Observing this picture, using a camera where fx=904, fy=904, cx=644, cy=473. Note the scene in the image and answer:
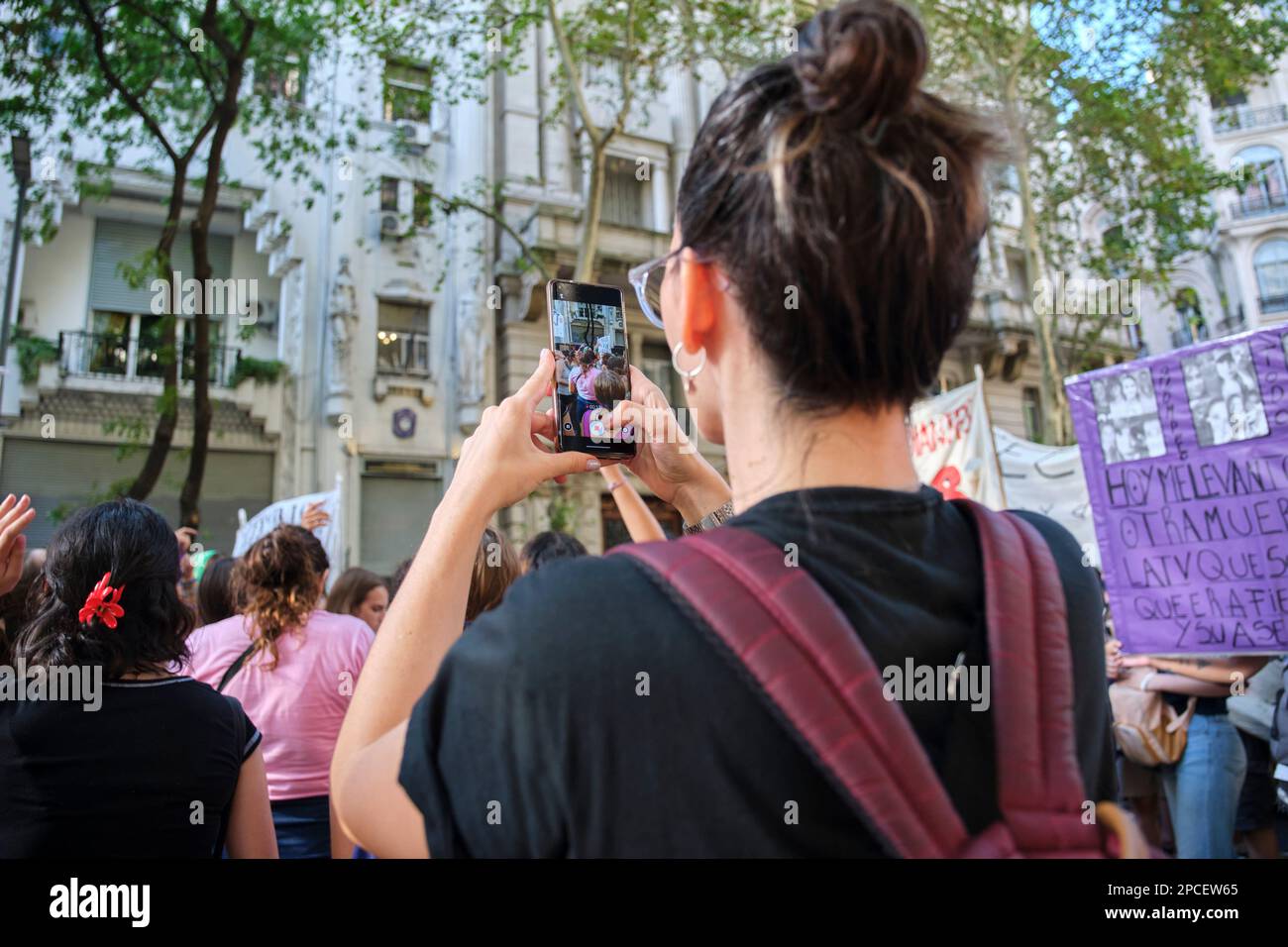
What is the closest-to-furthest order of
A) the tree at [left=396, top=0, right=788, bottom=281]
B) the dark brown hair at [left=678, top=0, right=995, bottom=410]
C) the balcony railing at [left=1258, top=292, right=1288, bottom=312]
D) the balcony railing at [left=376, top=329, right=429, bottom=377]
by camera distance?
the dark brown hair at [left=678, top=0, right=995, bottom=410] → the tree at [left=396, top=0, right=788, bottom=281] → the balcony railing at [left=376, top=329, right=429, bottom=377] → the balcony railing at [left=1258, top=292, right=1288, bottom=312]

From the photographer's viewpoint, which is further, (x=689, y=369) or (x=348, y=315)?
(x=348, y=315)

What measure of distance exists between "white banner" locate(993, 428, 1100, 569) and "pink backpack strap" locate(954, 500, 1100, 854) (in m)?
7.36

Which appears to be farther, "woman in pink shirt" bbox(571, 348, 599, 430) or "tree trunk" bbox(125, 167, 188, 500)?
"tree trunk" bbox(125, 167, 188, 500)

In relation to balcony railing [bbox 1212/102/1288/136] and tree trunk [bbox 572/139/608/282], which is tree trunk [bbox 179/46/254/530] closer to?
tree trunk [bbox 572/139/608/282]

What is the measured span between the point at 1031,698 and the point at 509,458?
79cm

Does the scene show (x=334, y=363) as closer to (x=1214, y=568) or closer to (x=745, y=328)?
(x=1214, y=568)

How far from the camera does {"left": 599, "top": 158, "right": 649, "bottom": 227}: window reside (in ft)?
61.6

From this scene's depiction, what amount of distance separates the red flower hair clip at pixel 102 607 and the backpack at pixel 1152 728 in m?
4.67

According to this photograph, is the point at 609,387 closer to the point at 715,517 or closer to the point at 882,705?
the point at 715,517

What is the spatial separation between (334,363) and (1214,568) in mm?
14493

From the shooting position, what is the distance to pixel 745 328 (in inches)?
43.5

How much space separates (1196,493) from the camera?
4.64m

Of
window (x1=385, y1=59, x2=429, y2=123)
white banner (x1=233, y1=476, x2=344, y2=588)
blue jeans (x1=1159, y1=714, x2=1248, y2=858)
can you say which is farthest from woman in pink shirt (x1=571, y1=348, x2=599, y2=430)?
window (x1=385, y1=59, x2=429, y2=123)

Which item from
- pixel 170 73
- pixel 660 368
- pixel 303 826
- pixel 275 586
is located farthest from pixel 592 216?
pixel 303 826
